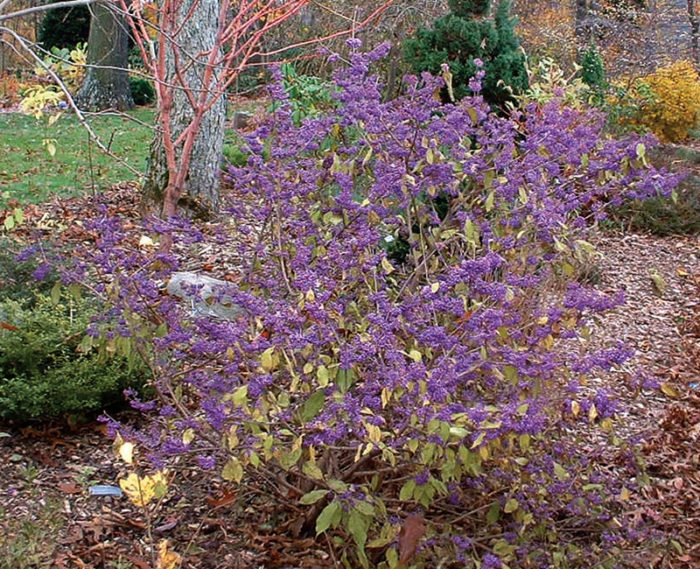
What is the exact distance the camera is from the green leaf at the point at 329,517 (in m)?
2.38

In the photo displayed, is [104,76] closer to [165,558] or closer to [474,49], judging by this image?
[474,49]

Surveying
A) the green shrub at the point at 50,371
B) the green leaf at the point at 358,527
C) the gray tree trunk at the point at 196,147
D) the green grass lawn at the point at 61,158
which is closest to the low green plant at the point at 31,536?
the green shrub at the point at 50,371

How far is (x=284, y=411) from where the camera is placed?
8.32 ft

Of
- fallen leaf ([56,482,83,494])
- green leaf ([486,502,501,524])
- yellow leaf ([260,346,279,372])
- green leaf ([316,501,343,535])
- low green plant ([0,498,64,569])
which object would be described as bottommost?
fallen leaf ([56,482,83,494])

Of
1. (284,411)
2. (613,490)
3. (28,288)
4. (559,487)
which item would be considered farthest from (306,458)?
(28,288)

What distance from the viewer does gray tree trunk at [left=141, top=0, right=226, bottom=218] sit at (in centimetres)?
640

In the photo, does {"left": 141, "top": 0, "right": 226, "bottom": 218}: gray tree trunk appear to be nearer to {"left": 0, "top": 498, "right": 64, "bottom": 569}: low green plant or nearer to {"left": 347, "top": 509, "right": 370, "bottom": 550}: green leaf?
{"left": 0, "top": 498, "right": 64, "bottom": 569}: low green plant

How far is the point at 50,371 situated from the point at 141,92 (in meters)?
14.1

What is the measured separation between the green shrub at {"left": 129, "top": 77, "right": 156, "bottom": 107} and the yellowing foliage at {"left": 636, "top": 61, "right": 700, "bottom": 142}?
9460 mm

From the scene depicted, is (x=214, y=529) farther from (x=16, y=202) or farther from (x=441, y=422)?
(x=16, y=202)

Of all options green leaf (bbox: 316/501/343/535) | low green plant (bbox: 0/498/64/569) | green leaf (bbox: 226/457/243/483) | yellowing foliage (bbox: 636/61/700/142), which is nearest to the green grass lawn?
low green plant (bbox: 0/498/64/569)

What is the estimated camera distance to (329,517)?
2.39 meters

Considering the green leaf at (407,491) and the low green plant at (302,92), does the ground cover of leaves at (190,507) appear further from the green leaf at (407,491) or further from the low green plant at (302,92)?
the low green plant at (302,92)

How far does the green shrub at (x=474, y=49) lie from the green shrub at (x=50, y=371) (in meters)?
3.50
